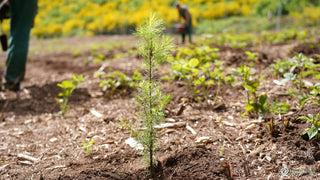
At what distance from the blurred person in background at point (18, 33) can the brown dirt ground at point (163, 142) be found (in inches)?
20.0

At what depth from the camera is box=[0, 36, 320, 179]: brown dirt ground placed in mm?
1625

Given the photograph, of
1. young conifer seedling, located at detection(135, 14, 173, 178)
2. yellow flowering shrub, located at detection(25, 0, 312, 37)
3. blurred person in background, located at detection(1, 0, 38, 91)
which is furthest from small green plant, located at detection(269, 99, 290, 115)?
yellow flowering shrub, located at detection(25, 0, 312, 37)

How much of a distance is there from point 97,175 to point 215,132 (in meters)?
1.00

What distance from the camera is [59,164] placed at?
188 cm

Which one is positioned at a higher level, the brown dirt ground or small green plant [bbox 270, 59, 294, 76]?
small green plant [bbox 270, 59, 294, 76]

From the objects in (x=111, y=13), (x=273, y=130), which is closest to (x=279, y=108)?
(x=273, y=130)

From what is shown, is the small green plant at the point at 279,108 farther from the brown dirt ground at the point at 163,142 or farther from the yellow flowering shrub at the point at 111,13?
the yellow flowering shrub at the point at 111,13

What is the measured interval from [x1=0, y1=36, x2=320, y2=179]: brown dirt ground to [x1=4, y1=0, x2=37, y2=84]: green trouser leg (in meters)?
0.52

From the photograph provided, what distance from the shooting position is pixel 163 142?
1.99m

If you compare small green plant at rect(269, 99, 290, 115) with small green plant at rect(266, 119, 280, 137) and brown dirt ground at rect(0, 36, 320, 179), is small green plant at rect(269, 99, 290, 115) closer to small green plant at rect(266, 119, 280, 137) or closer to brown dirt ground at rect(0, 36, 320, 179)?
brown dirt ground at rect(0, 36, 320, 179)

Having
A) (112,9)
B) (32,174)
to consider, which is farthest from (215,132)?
(112,9)

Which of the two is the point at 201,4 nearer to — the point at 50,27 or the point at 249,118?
the point at 50,27

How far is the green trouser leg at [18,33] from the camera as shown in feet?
11.2

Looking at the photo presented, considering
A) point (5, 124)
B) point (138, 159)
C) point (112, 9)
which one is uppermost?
point (112, 9)
